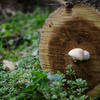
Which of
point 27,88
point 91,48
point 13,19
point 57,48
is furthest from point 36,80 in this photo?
point 13,19

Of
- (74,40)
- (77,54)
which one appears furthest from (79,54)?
(74,40)

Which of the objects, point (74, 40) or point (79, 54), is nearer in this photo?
point (79, 54)

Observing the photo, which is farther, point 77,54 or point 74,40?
point 74,40

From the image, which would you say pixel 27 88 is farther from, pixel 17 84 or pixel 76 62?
pixel 76 62

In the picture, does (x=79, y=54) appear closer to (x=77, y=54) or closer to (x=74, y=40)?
(x=77, y=54)
